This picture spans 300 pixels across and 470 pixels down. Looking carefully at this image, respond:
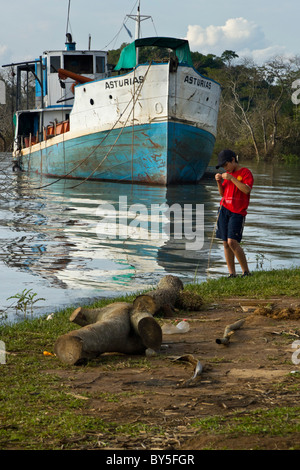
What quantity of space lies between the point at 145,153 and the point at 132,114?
1.50m

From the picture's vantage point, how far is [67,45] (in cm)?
2639

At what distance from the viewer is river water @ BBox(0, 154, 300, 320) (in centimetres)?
823

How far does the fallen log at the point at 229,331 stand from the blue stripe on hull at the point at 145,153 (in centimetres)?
1598

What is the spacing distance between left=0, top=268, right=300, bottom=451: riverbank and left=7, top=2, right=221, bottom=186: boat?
15664 millimetres

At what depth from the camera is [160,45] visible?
70.0ft

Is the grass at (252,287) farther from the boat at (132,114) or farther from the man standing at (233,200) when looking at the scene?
the boat at (132,114)

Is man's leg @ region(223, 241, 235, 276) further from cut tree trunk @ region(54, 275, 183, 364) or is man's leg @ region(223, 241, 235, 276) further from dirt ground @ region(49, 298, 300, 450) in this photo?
cut tree trunk @ region(54, 275, 183, 364)

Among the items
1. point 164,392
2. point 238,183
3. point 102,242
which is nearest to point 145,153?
point 102,242

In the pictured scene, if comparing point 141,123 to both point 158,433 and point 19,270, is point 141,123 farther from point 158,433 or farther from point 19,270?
point 158,433

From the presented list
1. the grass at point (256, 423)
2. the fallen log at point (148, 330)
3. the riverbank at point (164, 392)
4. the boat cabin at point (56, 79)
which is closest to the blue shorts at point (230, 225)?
the riverbank at point (164, 392)

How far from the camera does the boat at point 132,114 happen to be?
2133 cm

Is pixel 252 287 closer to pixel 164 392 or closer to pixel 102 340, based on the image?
pixel 102 340

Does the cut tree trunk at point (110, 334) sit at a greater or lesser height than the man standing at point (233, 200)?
lesser

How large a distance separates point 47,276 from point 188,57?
15.7 metres
